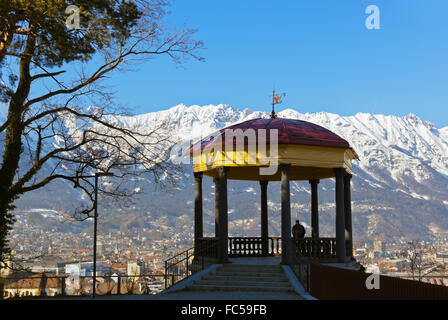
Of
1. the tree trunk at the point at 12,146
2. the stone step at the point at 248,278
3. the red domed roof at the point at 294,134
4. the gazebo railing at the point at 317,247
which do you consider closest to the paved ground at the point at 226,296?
the stone step at the point at 248,278

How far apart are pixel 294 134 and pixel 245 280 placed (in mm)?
5881

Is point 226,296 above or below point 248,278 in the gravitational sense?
below

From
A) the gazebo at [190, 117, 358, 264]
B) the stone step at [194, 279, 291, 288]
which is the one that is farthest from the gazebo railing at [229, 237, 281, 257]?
the stone step at [194, 279, 291, 288]

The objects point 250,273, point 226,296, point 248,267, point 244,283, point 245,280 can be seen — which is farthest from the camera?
point 248,267

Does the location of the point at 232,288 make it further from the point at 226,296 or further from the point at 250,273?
the point at 226,296

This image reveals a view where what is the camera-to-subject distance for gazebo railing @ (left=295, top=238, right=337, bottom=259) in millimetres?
22984

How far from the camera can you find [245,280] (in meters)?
20.9

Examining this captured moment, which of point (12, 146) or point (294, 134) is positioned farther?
point (294, 134)

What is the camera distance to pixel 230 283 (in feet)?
68.3

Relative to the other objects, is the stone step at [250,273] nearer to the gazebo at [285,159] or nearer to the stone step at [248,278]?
the stone step at [248,278]

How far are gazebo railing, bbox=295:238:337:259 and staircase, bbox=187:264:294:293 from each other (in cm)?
200

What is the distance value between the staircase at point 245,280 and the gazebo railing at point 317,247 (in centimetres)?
200

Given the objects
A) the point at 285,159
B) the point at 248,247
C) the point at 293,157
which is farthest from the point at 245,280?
the point at 248,247
